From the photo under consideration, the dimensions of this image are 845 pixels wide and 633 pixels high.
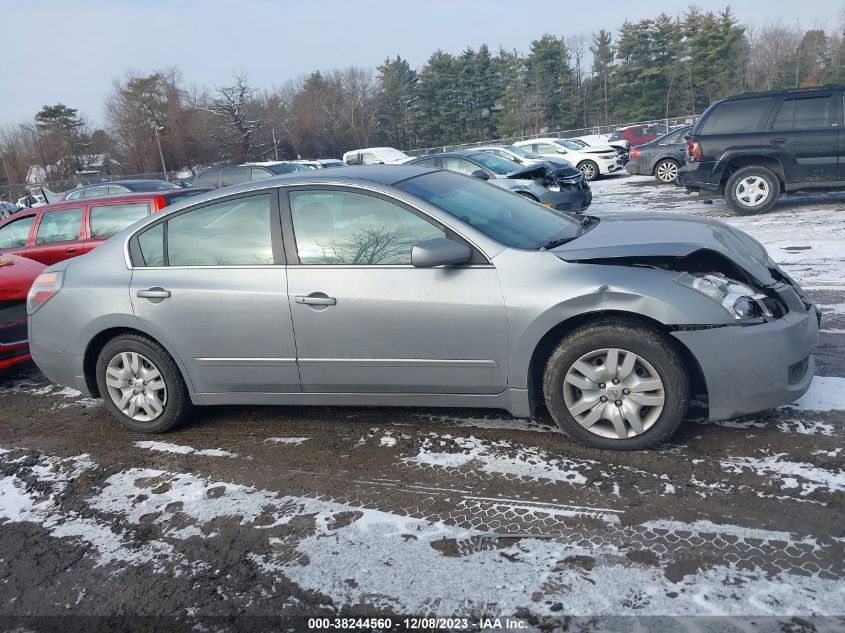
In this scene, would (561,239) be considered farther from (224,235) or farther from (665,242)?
(224,235)

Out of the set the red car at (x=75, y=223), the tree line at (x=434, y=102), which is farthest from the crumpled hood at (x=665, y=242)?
the tree line at (x=434, y=102)

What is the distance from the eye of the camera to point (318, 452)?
4.03 meters

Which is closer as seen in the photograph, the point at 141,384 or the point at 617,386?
the point at 617,386

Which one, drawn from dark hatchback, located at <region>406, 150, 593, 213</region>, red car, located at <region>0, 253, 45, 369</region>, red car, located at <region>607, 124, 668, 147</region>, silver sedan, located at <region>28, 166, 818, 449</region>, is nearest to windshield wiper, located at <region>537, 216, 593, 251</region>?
silver sedan, located at <region>28, 166, 818, 449</region>

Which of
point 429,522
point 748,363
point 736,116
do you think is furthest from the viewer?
point 736,116

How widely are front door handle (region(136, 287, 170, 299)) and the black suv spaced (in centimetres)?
985

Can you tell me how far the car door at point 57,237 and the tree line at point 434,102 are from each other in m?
48.7

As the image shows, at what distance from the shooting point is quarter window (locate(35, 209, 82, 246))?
26.6ft

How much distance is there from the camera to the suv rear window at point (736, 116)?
10766 mm

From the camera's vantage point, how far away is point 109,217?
26.2 feet

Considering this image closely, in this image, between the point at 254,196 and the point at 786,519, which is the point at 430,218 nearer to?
the point at 254,196

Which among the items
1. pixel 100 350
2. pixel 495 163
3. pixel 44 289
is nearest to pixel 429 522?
pixel 100 350

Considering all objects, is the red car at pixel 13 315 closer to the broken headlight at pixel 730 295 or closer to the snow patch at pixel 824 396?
the broken headlight at pixel 730 295

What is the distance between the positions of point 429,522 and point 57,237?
7021 millimetres
